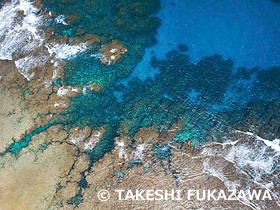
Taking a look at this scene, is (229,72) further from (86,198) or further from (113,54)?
(86,198)

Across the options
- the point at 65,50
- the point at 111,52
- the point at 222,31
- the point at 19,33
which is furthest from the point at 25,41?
the point at 222,31

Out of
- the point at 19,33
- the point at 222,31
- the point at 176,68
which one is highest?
the point at 19,33

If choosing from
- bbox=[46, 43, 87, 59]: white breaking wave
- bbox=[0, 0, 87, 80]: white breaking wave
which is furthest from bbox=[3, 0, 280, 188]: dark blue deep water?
bbox=[0, 0, 87, 80]: white breaking wave

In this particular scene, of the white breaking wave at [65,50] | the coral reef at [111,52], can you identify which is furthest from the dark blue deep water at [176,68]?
the white breaking wave at [65,50]

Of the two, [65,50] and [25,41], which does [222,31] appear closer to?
[65,50]

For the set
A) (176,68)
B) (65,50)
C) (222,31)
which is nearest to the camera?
(176,68)

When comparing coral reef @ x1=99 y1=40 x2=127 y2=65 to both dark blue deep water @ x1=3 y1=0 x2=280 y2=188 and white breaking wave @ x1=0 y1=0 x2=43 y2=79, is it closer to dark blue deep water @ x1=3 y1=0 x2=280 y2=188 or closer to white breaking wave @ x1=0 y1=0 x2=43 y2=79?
dark blue deep water @ x1=3 y1=0 x2=280 y2=188

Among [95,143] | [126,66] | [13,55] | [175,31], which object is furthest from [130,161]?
[13,55]

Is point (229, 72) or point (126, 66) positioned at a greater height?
point (126, 66)
